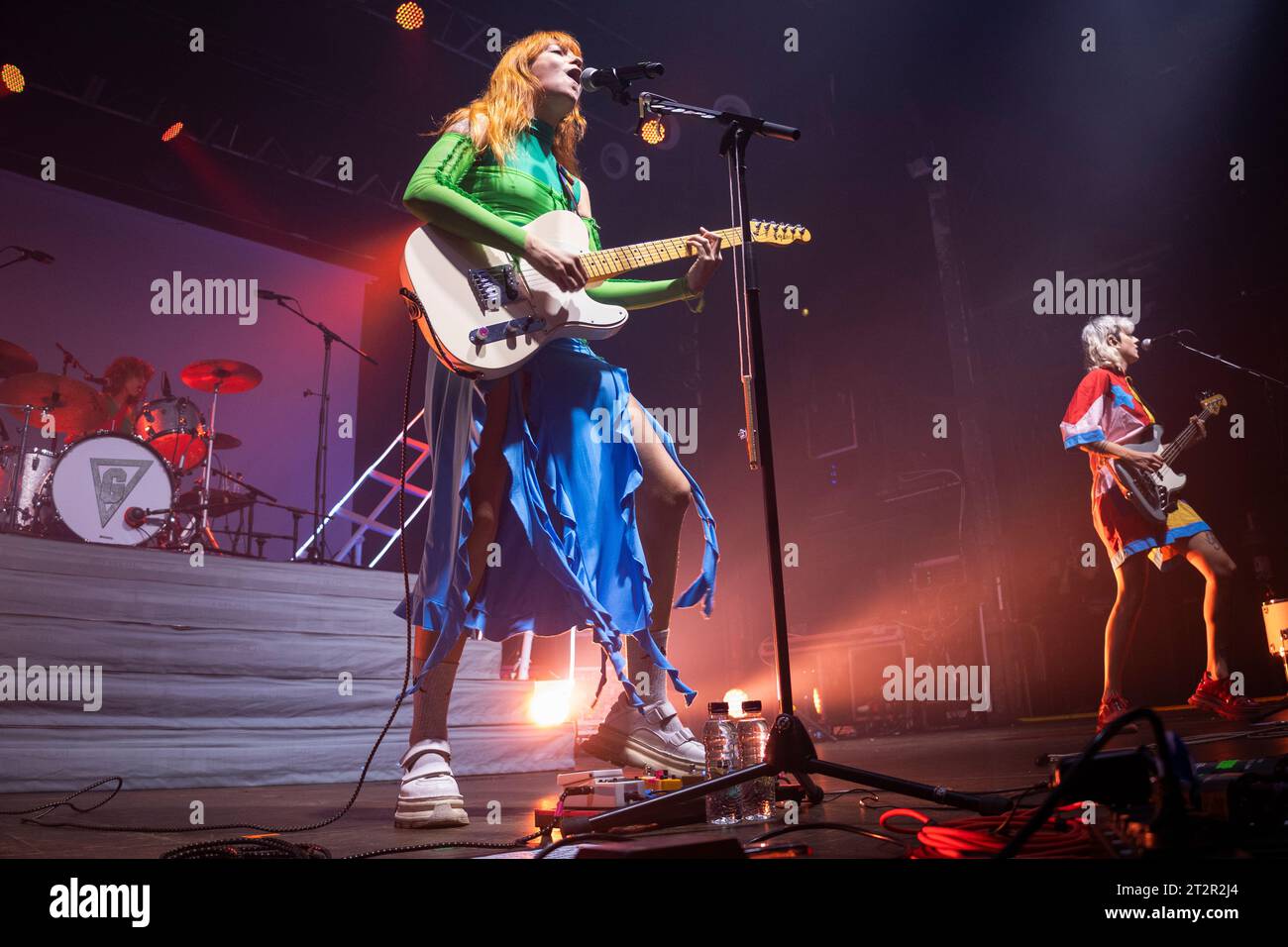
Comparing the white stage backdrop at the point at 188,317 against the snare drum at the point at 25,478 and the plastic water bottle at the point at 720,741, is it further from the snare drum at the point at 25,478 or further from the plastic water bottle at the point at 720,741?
the plastic water bottle at the point at 720,741

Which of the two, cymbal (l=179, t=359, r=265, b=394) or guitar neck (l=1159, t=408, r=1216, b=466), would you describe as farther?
cymbal (l=179, t=359, r=265, b=394)

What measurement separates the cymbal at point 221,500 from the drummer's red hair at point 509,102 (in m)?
4.24

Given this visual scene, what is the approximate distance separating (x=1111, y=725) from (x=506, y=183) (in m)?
1.87

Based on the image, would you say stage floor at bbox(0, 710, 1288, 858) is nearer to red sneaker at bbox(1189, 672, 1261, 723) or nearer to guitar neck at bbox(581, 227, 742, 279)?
red sneaker at bbox(1189, 672, 1261, 723)

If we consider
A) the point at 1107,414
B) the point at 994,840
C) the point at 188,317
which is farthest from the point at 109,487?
the point at 1107,414

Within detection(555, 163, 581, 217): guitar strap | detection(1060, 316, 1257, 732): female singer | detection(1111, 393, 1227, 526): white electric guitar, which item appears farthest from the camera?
detection(1111, 393, 1227, 526): white electric guitar

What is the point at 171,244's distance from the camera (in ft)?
21.5

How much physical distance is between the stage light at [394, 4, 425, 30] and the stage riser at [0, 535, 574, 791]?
13.3 ft

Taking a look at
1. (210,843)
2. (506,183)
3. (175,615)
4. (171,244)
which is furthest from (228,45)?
(210,843)

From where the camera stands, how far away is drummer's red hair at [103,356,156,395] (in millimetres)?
5750

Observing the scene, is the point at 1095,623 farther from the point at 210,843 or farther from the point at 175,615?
the point at 210,843

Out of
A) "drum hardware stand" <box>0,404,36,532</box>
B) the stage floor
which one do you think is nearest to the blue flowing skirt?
the stage floor

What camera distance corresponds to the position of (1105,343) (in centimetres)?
464
